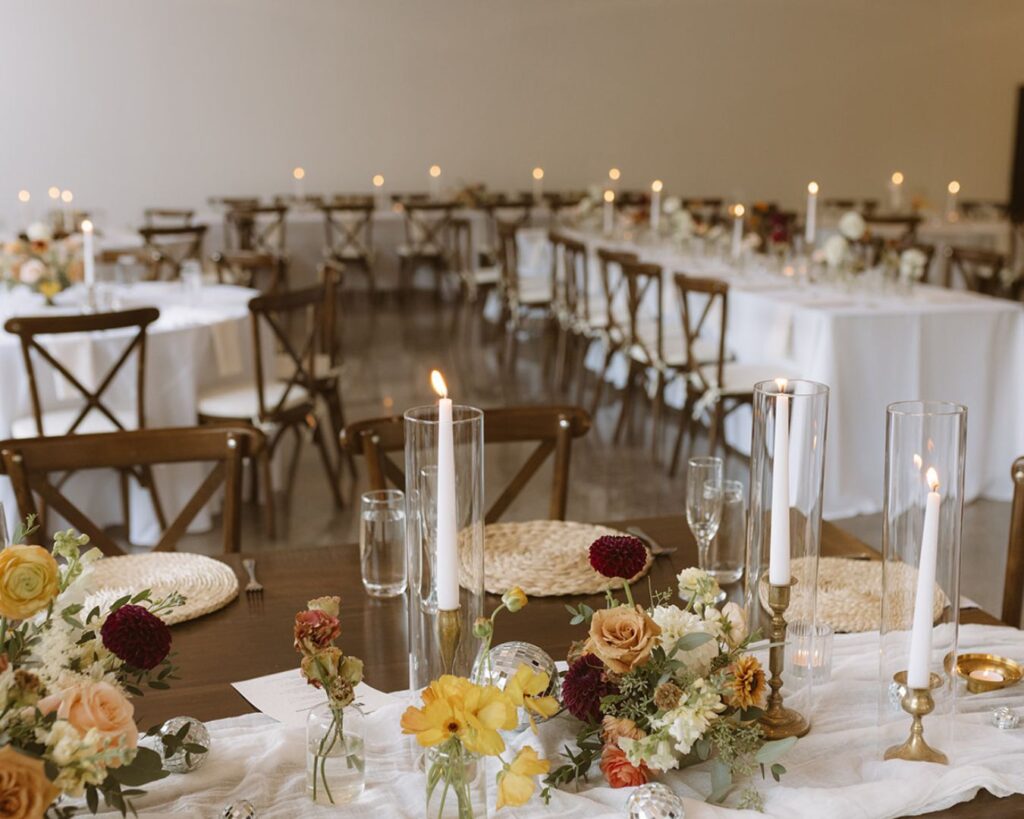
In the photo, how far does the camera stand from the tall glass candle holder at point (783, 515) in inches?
47.4

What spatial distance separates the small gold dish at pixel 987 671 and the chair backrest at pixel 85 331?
2.84 m

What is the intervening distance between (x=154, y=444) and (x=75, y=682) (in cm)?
127

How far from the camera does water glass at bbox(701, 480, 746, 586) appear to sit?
5.93 ft

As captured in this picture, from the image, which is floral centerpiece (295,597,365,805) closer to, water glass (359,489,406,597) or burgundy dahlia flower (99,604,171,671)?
burgundy dahlia flower (99,604,171,671)

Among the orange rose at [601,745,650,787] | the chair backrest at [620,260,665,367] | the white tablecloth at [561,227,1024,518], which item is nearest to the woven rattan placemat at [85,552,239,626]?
the orange rose at [601,745,650,787]

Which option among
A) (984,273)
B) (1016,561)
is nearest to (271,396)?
(1016,561)

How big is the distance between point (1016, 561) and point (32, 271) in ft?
12.8

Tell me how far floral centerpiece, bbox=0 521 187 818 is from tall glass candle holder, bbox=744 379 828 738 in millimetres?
591

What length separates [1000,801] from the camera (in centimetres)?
116

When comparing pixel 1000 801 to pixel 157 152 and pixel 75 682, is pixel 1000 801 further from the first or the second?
pixel 157 152

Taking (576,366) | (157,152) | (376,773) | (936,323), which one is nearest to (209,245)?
(157,152)

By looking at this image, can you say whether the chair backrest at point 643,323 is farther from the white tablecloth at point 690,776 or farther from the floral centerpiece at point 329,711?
the floral centerpiece at point 329,711

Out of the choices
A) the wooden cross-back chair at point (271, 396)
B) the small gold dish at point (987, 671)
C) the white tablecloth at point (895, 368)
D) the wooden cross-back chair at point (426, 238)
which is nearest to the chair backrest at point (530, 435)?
the small gold dish at point (987, 671)

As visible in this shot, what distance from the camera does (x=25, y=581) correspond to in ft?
3.16
